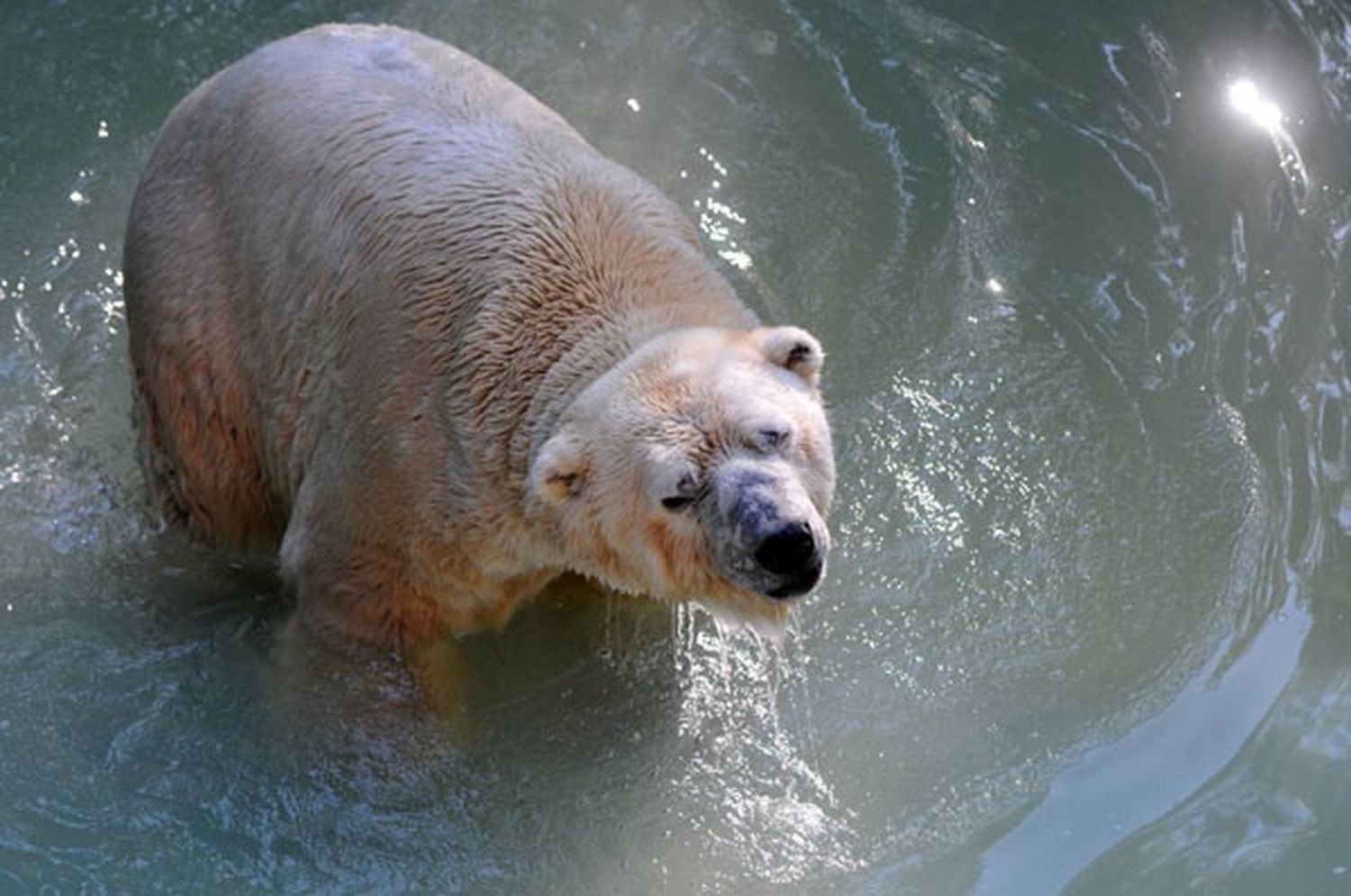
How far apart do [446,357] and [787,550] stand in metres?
1.31

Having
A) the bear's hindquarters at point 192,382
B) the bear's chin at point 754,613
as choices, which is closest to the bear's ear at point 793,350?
the bear's chin at point 754,613

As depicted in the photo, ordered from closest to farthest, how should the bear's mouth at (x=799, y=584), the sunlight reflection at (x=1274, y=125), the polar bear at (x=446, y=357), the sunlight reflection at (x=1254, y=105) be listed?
the bear's mouth at (x=799, y=584)
the polar bear at (x=446, y=357)
the sunlight reflection at (x=1274, y=125)
the sunlight reflection at (x=1254, y=105)

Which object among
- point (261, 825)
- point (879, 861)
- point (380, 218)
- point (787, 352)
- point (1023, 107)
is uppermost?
point (1023, 107)

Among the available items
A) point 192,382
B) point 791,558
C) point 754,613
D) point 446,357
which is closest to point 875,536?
point 754,613

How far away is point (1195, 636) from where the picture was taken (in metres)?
5.63

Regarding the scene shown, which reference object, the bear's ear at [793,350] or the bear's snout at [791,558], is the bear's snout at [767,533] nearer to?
the bear's snout at [791,558]

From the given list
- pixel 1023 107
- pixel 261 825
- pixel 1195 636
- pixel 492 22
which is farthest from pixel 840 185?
pixel 261 825

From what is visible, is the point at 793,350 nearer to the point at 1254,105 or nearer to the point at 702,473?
the point at 702,473

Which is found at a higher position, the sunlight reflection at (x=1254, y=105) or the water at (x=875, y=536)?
the sunlight reflection at (x=1254, y=105)

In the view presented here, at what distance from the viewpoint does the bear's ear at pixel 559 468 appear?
175 inches

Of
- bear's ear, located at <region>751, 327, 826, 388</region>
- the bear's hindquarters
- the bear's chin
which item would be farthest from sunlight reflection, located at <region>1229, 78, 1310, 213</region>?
the bear's hindquarters

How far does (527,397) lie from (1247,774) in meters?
2.39

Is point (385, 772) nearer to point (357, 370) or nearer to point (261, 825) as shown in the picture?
point (261, 825)

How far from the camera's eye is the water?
17.1 ft
